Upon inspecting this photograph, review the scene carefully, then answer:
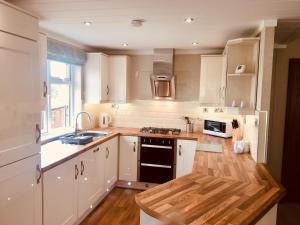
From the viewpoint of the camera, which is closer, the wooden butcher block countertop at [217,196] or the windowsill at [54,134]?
the wooden butcher block countertop at [217,196]

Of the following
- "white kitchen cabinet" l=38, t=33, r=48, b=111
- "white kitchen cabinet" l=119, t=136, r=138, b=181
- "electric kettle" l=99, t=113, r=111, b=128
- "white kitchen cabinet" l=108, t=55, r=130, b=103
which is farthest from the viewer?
"electric kettle" l=99, t=113, r=111, b=128

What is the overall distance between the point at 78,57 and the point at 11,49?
210 centimetres

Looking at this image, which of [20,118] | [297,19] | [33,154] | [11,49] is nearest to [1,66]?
[11,49]

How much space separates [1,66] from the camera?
166 centimetres

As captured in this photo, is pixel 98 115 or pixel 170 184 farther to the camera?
pixel 98 115

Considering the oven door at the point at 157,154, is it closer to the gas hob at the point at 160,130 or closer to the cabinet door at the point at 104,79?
the gas hob at the point at 160,130

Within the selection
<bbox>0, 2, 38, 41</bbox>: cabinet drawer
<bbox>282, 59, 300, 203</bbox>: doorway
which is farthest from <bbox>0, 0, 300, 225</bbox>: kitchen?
<bbox>282, 59, 300, 203</bbox>: doorway

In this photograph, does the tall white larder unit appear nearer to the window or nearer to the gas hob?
the window

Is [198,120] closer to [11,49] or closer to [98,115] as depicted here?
[98,115]

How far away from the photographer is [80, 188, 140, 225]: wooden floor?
3.11 m

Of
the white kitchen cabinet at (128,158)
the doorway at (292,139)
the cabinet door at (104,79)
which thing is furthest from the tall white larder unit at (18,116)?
the doorway at (292,139)

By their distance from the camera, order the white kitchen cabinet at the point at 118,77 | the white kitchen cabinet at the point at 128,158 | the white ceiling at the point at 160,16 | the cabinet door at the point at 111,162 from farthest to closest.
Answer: the white kitchen cabinet at the point at 118,77
the white kitchen cabinet at the point at 128,158
the cabinet door at the point at 111,162
the white ceiling at the point at 160,16

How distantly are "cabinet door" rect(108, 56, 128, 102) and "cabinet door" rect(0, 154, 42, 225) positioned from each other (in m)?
2.44

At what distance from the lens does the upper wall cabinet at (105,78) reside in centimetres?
410
